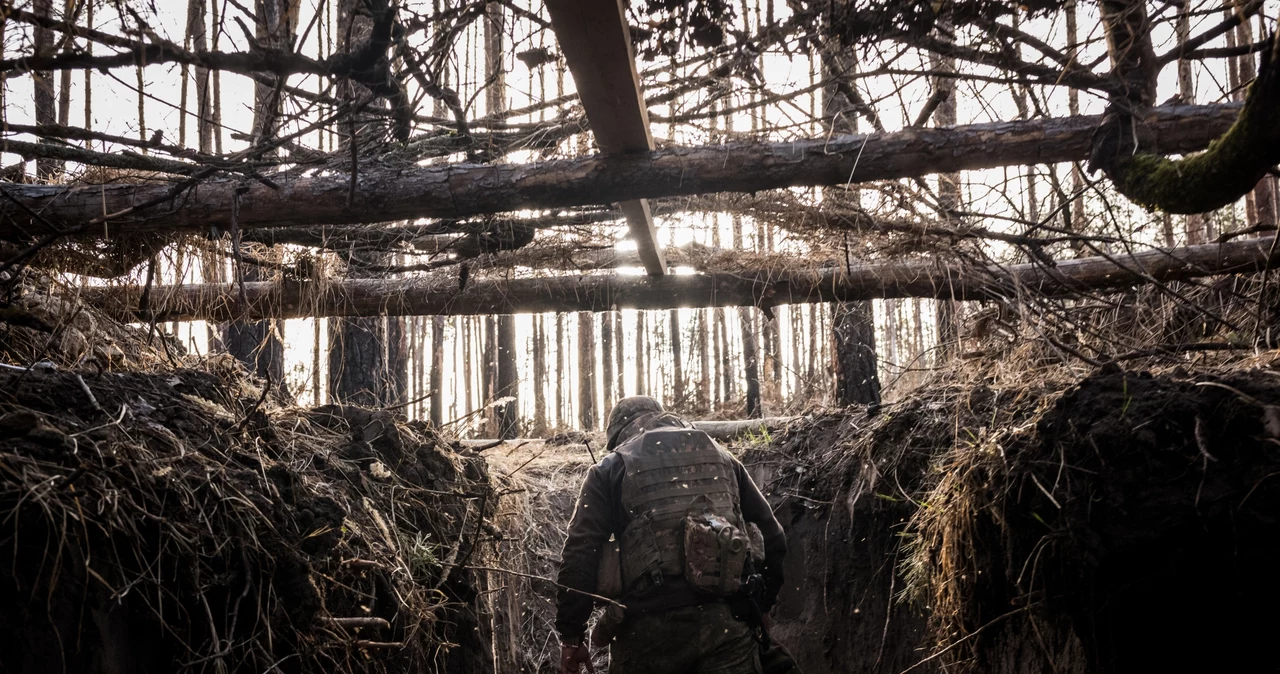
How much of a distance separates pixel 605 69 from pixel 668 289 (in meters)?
3.35

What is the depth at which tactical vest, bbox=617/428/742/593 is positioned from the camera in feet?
15.7

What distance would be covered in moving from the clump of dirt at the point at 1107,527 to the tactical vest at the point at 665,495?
123cm

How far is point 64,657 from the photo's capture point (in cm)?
228

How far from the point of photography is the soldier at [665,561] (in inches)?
183

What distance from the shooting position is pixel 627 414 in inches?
223

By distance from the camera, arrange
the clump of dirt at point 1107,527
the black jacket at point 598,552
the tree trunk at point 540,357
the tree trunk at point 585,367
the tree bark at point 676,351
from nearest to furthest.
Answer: the clump of dirt at point 1107,527 < the black jacket at point 598,552 < the tree trunk at point 585,367 < the tree trunk at point 540,357 < the tree bark at point 676,351

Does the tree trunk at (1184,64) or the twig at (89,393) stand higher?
the tree trunk at (1184,64)

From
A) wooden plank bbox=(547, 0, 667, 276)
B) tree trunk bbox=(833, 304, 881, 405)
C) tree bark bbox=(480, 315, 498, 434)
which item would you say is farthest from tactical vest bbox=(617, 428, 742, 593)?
tree bark bbox=(480, 315, 498, 434)

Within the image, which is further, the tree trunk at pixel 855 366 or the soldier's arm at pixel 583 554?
the tree trunk at pixel 855 366

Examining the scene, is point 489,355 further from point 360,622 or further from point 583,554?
point 360,622

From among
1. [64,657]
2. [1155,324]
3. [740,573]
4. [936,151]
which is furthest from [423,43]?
[1155,324]

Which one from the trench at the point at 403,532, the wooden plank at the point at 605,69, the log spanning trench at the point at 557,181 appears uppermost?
the wooden plank at the point at 605,69

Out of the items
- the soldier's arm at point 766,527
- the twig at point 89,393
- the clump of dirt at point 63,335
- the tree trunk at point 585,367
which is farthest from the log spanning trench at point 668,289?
the tree trunk at point 585,367

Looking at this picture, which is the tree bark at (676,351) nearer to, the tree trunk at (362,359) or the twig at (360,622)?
the tree trunk at (362,359)
